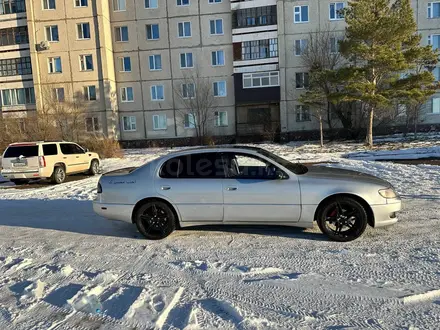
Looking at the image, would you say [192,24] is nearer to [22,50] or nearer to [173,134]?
[173,134]

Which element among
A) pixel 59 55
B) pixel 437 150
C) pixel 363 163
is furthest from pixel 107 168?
pixel 59 55

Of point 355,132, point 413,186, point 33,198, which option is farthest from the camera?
point 355,132

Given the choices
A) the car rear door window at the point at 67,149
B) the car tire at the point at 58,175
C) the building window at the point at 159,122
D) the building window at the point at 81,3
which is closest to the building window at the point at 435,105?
the building window at the point at 159,122

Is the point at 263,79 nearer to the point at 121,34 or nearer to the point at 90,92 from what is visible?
the point at 121,34

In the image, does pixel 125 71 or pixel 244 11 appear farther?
pixel 125 71

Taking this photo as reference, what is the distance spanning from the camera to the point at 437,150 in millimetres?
15898

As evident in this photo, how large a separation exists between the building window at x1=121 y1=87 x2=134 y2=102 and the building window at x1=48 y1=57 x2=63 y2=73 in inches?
266

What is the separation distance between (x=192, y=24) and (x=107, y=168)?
73.7 feet

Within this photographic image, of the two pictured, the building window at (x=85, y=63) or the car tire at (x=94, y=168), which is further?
the building window at (x=85, y=63)

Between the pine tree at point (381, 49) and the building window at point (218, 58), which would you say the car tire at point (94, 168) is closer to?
the pine tree at point (381, 49)

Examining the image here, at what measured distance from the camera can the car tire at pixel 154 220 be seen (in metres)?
5.43

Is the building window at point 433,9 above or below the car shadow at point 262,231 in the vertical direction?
above

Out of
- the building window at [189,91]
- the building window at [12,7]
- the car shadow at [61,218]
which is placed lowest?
the car shadow at [61,218]

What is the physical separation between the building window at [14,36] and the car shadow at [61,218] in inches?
1312
